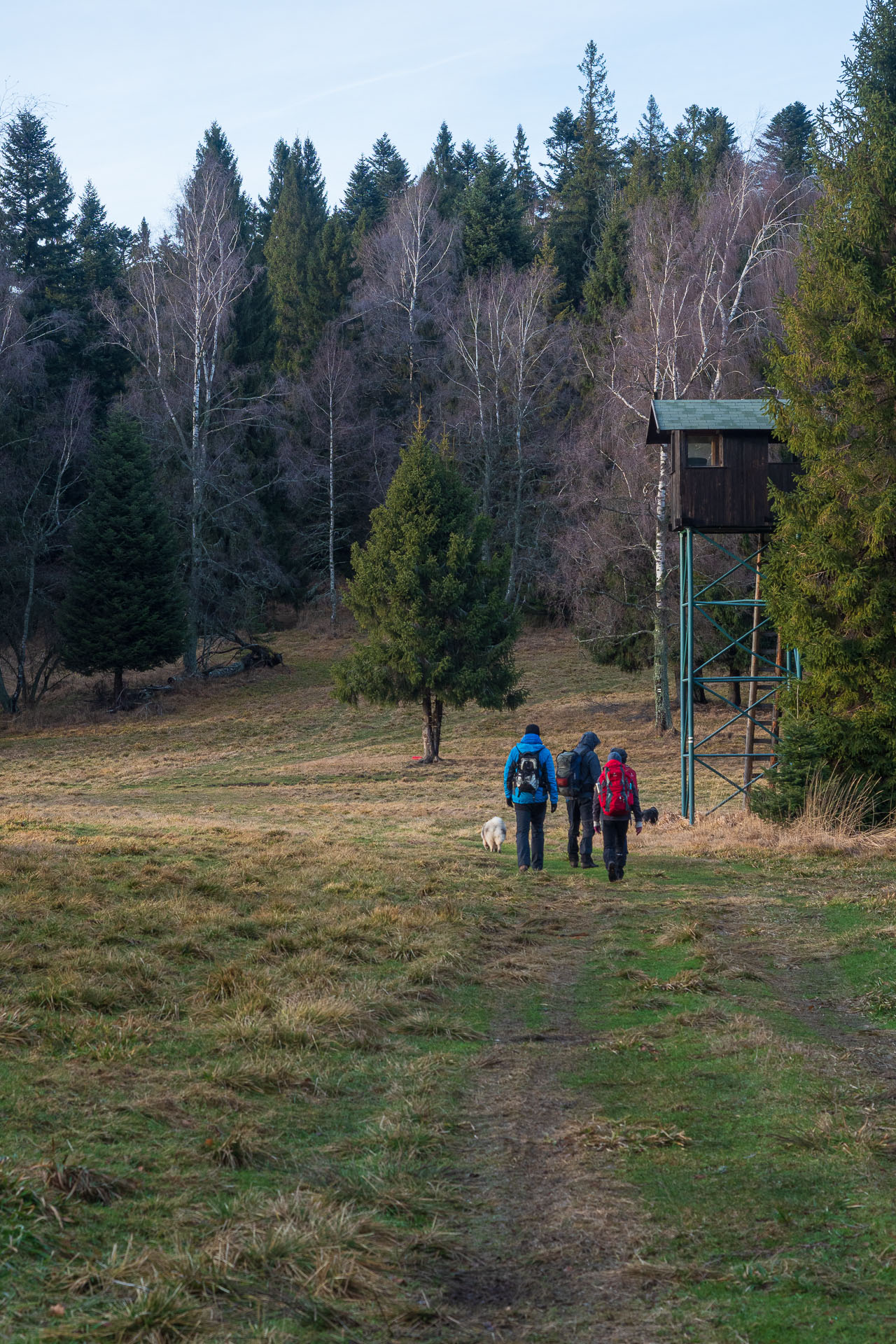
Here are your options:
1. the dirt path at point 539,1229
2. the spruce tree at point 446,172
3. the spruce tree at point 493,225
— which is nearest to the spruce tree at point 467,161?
the spruce tree at point 446,172

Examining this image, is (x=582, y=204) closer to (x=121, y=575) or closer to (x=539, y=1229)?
(x=121, y=575)

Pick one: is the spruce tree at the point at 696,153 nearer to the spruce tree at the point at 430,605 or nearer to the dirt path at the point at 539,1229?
the spruce tree at the point at 430,605

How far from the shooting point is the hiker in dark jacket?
15.2m

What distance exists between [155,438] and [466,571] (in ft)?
61.1

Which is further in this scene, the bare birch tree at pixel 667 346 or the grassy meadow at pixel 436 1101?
the bare birch tree at pixel 667 346

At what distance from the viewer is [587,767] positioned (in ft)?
50.8

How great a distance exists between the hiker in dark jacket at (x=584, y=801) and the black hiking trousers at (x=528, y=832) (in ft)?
3.06

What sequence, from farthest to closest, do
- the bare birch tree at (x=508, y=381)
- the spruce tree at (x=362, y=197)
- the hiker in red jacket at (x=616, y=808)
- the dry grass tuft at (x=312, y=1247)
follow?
the spruce tree at (x=362, y=197), the bare birch tree at (x=508, y=381), the hiker in red jacket at (x=616, y=808), the dry grass tuft at (x=312, y=1247)

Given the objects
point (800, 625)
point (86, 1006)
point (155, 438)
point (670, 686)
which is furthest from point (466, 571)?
point (86, 1006)

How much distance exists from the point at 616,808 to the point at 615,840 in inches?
16.6

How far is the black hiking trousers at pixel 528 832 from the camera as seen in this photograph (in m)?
14.1

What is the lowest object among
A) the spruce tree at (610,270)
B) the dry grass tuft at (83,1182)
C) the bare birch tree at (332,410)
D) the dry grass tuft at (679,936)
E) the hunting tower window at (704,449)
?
the dry grass tuft at (679,936)

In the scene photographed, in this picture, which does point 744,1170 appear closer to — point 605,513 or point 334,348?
point 605,513

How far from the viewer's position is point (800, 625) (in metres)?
17.7
